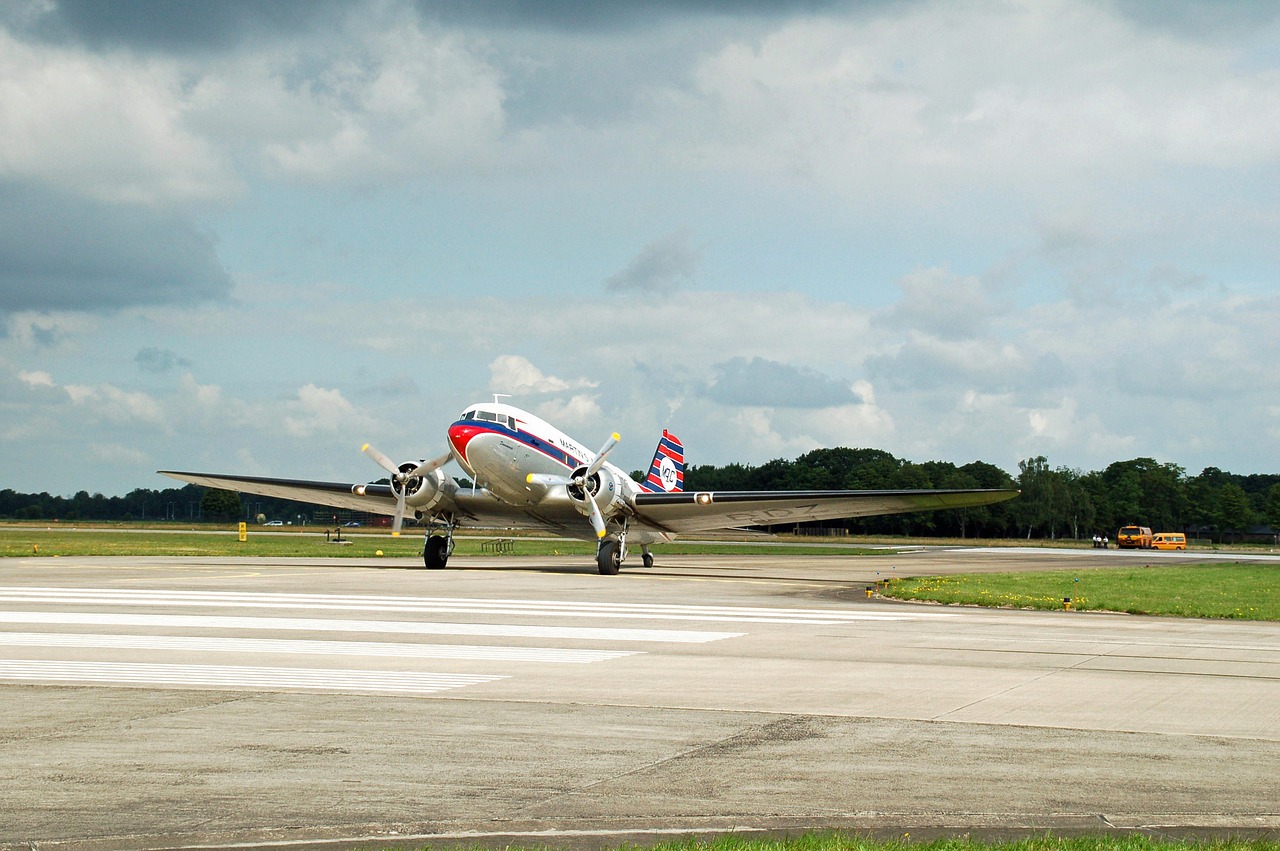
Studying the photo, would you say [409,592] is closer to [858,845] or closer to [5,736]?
[5,736]

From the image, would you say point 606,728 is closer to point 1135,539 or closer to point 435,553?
point 435,553

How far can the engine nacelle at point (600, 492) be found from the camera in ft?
112

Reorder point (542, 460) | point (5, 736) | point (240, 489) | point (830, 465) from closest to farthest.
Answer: point (5, 736), point (542, 460), point (240, 489), point (830, 465)

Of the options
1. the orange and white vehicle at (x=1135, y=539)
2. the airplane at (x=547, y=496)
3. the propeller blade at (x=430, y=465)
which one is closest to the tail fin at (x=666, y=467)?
the airplane at (x=547, y=496)

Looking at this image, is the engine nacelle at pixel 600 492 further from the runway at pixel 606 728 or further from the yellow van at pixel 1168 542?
the yellow van at pixel 1168 542

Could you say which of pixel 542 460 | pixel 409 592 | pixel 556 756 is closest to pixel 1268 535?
pixel 542 460

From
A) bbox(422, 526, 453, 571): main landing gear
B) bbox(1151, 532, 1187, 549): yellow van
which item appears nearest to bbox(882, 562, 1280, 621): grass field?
bbox(422, 526, 453, 571): main landing gear

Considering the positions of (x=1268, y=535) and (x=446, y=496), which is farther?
(x=1268, y=535)

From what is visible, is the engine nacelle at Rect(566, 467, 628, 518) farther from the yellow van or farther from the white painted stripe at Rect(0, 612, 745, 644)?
the yellow van

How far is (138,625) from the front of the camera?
1608 cm

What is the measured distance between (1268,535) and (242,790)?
6425 inches

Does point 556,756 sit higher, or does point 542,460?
point 542,460

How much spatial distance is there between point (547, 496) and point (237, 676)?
23.7 metres

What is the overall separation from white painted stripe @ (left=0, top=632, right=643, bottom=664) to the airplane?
1868 centimetres
